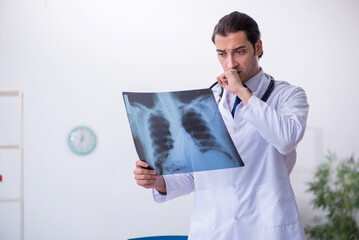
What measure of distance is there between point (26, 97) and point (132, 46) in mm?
1083

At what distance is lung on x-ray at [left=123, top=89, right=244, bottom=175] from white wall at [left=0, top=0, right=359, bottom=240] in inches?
124

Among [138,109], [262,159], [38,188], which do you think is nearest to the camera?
[138,109]

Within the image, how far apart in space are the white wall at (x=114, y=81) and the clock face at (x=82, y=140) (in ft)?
0.19

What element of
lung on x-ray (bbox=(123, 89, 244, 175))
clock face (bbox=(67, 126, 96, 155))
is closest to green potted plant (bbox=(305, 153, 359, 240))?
clock face (bbox=(67, 126, 96, 155))

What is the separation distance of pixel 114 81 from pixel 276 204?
10.7ft

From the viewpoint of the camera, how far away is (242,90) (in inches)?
48.2

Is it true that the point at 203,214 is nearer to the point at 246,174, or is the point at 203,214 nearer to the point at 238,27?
the point at 246,174

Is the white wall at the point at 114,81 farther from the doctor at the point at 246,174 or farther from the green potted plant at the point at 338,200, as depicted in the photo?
the doctor at the point at 246,174

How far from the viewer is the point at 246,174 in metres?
1.29

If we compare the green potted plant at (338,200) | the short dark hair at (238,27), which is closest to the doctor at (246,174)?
the short dark hair at (238,27)

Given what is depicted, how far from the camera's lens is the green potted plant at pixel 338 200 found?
160 inches

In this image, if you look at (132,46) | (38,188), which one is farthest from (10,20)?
(38,188)

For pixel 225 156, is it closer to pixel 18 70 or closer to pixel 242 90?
pixel 242 90

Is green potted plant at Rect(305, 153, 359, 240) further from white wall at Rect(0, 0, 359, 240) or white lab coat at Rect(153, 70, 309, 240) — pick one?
white lab coat at Rect(153, 70, 309, 240)
